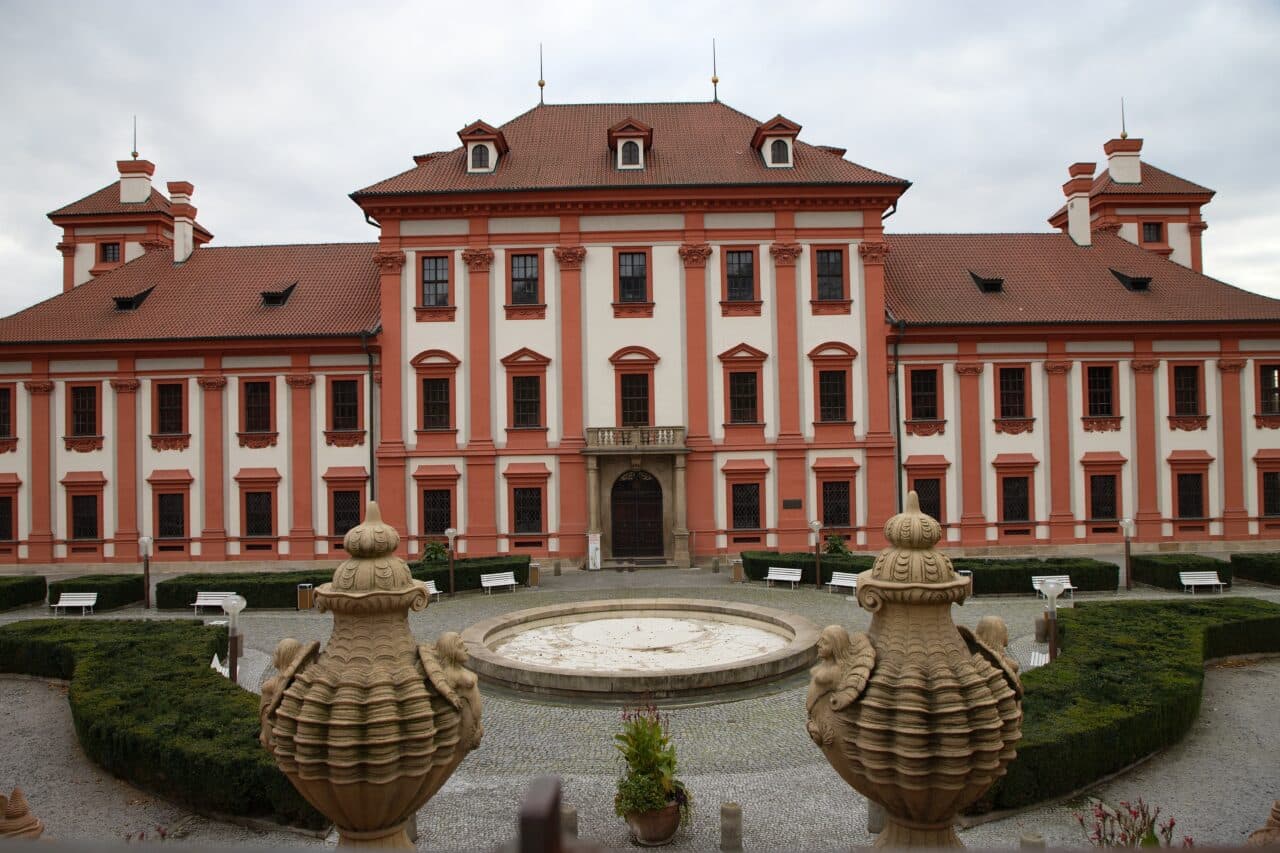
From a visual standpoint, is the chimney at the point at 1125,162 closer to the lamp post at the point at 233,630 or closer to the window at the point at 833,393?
the window at the point at 833,393

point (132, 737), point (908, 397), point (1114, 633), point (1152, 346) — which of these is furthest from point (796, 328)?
point (132, 737)

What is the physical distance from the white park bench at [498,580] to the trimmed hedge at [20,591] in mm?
12091

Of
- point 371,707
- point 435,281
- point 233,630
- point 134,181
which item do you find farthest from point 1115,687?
point 134,181

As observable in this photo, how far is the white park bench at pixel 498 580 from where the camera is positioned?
23.7 meters

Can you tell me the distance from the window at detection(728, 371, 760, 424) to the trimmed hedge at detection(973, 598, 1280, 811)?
14.0 meters

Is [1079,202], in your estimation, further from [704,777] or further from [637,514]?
[704,777]

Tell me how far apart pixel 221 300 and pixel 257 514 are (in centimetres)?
838

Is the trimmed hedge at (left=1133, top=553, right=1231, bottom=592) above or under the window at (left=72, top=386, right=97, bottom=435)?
under

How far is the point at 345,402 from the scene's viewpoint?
96.9 ft

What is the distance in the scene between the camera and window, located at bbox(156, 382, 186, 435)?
29547mm

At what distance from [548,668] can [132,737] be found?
5547 millimetres

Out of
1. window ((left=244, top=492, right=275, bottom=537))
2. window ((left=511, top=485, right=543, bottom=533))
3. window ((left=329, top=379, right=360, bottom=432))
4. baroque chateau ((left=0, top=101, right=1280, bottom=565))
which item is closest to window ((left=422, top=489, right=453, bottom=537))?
baroque chateau ((left=0, top=101, right=1280, bottom=565))

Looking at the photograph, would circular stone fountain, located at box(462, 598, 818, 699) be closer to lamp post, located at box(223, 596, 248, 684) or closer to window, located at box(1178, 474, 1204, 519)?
lamp post, located at box(223, 596, 248, 684)

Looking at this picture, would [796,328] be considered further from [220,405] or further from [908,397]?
[220,405]
